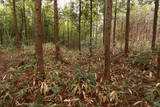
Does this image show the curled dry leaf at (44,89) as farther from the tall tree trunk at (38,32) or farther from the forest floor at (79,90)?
the tall tree trunk at (38,32)

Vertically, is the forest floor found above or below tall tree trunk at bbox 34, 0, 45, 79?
below

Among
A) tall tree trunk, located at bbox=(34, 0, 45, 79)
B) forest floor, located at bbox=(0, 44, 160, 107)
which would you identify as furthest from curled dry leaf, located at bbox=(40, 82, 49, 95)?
tall tree trunk, located at bbox=(34, 0, 45, 79)

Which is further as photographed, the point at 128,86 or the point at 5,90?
the point at 128,86

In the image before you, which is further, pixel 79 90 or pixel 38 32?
pixel 79 90

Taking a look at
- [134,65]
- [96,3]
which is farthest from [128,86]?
[96,3]

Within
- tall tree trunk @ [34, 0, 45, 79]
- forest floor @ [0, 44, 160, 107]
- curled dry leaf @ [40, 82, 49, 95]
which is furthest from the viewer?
curled dry leaf @ [40, 82, 49, 95]

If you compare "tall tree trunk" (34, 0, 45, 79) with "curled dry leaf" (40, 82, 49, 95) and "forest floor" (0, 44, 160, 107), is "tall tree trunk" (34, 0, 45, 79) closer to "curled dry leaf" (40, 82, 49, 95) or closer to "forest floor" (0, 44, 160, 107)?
"curled dry leaf" (40, 82, 49, 95)

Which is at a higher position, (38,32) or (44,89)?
(38,32)

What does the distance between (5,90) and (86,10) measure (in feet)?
28.6

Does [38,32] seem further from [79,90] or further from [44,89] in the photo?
[79,90]

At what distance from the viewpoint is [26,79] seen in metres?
5.13

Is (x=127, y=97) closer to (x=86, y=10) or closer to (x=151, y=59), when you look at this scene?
(x=151, y=59)

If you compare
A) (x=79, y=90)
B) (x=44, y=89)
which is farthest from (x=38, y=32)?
(x=79, y=90)

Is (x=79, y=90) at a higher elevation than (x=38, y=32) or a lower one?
lower
